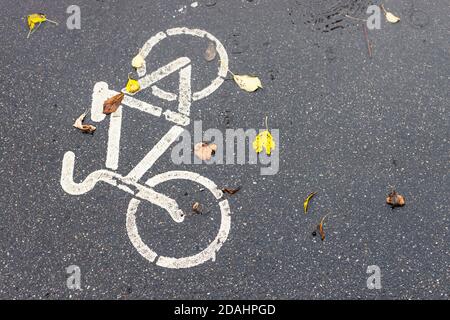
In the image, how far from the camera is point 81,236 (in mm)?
3148

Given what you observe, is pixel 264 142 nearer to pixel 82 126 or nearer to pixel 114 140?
pixel 114 140

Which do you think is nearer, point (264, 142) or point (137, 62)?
point (264, 142)

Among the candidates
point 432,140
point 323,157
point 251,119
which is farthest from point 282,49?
point 432,140

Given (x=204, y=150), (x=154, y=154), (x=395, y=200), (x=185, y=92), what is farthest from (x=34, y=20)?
(x=395, y=200)

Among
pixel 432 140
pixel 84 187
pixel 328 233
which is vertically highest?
pixel 432 140

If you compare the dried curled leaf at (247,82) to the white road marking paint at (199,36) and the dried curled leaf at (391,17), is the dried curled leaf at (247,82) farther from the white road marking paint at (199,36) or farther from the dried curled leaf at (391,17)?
the dried curled leaf at (391,17)

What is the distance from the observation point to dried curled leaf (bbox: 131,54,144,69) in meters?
3.60

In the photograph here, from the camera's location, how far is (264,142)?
3.37 metres

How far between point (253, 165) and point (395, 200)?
0.89m

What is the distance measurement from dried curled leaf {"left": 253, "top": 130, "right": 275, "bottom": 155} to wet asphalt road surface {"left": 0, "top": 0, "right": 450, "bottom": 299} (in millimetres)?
63

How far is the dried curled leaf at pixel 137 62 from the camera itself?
11.8 ft

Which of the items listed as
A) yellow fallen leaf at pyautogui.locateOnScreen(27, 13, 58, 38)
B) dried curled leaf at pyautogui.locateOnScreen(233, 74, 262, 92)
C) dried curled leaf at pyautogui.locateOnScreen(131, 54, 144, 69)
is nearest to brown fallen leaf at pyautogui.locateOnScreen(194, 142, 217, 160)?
dried curled leaf at pyautogui.locateOnScreen(233, 74, 262, 92)

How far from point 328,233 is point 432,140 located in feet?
3.08

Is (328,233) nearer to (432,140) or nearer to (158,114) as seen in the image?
(432,140)
